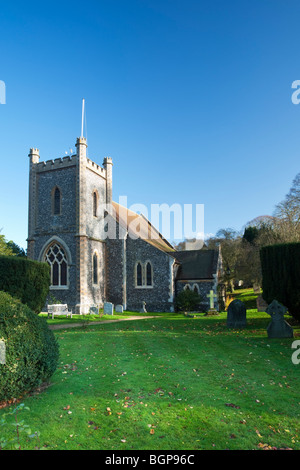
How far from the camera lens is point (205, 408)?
5.25m

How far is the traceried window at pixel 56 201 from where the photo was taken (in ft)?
89.9

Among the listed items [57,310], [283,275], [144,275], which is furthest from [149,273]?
[283,275]

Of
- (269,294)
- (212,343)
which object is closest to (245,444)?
(212,343)

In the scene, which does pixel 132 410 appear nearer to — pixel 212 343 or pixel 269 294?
pixel 212 343

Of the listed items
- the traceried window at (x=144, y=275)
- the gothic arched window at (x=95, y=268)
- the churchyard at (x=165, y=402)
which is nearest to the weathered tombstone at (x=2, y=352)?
the churchyard at (x=165, y=402)

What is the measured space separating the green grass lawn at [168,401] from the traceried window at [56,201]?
62.5ft

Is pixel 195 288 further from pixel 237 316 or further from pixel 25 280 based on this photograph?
pixel 25 280

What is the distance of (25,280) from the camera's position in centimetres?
1631

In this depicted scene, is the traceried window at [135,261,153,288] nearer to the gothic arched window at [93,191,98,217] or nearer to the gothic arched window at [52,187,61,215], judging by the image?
the gothic arched window at [93,191,98,217]

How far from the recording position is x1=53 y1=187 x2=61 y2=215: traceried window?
27.4m

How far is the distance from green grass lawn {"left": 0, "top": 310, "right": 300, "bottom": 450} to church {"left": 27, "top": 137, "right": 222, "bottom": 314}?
16.4 meters

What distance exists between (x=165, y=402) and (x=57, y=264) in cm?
2250

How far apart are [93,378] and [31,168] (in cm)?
2508

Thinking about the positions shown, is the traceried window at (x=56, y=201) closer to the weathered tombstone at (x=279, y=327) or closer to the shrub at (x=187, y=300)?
the shrub at (x=187, y=300)
